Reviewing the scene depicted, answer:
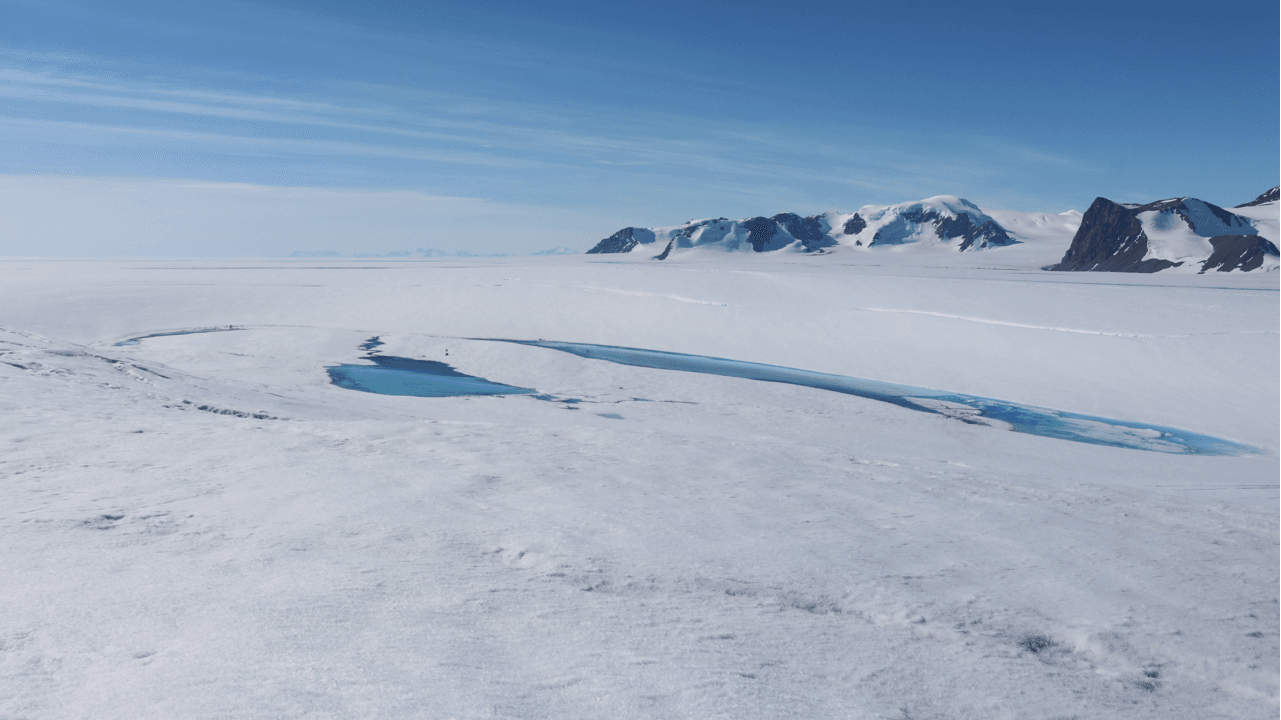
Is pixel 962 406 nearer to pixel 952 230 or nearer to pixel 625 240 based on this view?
pixel 952 230

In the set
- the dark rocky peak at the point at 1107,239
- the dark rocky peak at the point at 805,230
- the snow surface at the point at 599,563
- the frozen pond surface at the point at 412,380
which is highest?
the dark rocky peak at the point at 805,230

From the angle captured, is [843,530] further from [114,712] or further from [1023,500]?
[114,712]

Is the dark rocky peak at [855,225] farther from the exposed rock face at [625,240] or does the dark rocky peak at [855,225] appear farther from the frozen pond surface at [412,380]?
the frozen pond surface at [412,380]

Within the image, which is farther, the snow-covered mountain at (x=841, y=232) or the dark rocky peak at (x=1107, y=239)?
the snow-covered mountain at (x=841, y=232)

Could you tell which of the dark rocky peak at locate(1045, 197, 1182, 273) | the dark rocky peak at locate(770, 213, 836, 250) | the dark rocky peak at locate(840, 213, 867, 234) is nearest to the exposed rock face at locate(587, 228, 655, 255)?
the dark rocky peak at locate(770, 213, 836, 250)

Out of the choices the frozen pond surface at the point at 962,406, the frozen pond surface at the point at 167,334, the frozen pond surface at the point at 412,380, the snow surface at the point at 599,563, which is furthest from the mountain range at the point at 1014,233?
the frozen pond surface at the point at 167,334

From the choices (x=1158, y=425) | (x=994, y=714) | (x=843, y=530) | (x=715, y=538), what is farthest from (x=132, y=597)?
(x=1158, y=425)

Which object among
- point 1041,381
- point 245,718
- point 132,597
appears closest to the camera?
point 245,718
